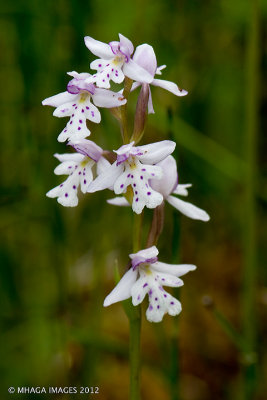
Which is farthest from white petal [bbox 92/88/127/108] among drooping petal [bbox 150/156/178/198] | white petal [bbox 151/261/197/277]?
white petal [bbox 151/261/197/277]

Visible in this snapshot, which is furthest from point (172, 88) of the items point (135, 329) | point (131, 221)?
point (131, 221)

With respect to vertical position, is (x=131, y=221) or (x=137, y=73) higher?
(x=137, y=73)

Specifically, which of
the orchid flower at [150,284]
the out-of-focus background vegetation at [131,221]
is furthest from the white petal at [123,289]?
the out-of-focus background vegetation at [131,221]

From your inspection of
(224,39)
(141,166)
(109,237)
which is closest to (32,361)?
(109,237)

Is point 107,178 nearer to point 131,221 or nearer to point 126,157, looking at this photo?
point 126,157

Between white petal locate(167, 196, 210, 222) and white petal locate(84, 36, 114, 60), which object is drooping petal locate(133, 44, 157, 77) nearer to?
Result: white petal locate(84, 36, 114, 60)

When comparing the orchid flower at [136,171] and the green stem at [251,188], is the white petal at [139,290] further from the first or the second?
the green stem at [251,188]

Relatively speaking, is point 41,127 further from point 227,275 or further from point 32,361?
point 227,275
